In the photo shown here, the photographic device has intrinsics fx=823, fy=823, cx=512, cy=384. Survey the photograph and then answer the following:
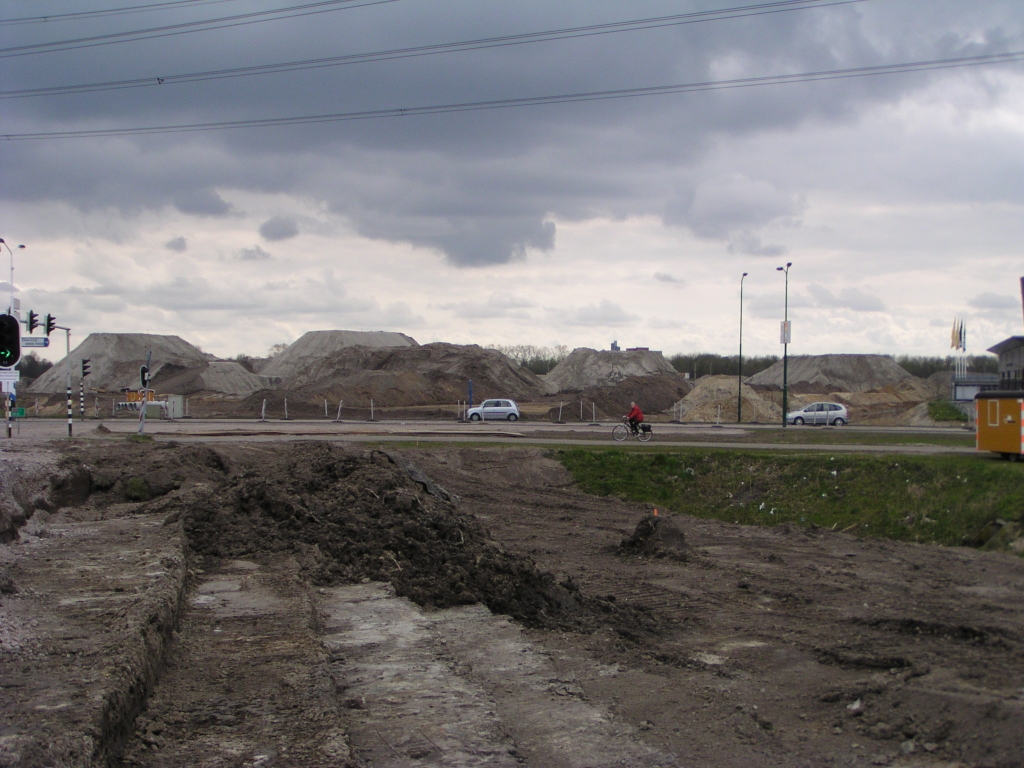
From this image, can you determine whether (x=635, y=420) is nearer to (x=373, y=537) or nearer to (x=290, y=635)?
(x=373, y=537)

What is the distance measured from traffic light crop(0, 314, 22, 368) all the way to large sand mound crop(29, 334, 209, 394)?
3212 inches

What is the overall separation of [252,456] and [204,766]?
64.1 feet

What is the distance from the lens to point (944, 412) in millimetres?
50969

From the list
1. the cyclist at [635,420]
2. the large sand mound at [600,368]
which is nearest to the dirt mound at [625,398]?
the large sand mound at [600,368]

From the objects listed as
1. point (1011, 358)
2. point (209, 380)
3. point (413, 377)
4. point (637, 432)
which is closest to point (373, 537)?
point (637, 432)

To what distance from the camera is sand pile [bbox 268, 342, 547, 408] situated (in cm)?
6794

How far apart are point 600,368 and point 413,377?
28.6 m

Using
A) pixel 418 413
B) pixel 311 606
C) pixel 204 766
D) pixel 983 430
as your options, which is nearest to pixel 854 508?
pixel 983 430

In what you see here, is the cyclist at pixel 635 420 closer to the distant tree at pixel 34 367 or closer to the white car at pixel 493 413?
the white car at pixel 493 413

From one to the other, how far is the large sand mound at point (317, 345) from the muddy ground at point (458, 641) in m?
92.0

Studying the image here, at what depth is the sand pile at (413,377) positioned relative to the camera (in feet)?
223

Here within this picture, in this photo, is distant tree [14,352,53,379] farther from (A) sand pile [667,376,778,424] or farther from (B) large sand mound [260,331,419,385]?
(A) sand pile [667,376,778,424]

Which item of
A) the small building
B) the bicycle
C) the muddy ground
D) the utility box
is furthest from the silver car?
the utility box

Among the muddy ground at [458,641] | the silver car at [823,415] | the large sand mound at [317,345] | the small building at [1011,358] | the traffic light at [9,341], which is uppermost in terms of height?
the large sand mound at [317,345]
